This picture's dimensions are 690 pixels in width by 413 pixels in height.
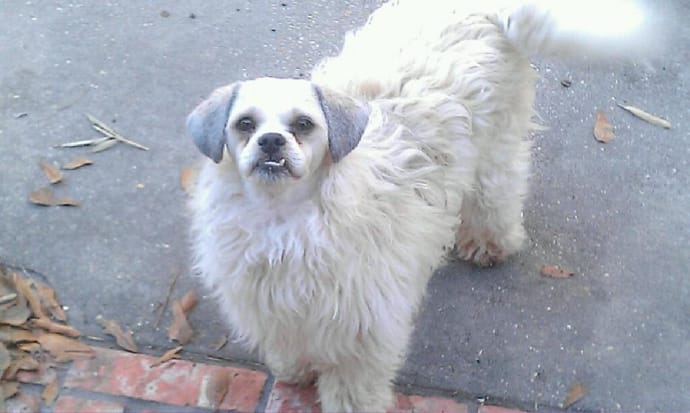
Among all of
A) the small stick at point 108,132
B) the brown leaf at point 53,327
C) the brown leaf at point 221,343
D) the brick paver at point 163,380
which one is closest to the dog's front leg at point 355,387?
the brick paver at point 163,380

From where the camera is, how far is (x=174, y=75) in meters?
3.81

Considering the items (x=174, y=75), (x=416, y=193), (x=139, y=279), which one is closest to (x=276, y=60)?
(x=174, y=75)

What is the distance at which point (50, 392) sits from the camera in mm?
2693


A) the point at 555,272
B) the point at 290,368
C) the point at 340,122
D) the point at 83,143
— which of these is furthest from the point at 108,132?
the point at 555,272

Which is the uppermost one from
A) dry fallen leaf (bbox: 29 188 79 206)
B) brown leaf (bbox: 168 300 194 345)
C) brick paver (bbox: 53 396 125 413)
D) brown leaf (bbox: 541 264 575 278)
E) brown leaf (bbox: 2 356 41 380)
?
brown leaf (bbox: 541 264 575 278)

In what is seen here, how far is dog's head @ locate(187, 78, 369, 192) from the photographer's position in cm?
213

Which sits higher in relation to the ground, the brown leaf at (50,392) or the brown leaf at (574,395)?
the brown leaf at (574,395)

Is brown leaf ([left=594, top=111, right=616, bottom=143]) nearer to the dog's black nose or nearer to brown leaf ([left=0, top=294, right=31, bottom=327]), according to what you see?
the dog's black nose

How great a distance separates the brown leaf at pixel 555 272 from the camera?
3.18 meters

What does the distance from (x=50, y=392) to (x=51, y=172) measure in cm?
98

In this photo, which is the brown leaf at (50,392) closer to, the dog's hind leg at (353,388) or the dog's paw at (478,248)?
the dog's hind leg at (353,388)

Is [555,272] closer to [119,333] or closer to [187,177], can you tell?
[187,177]

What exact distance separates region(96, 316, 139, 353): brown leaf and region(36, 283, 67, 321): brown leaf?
4.8 inches

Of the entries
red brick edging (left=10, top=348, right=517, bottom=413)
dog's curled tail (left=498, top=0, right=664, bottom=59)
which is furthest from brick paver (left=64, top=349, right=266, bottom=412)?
dog's curled tail (left=498, top=0, right=664, bottom=59)
